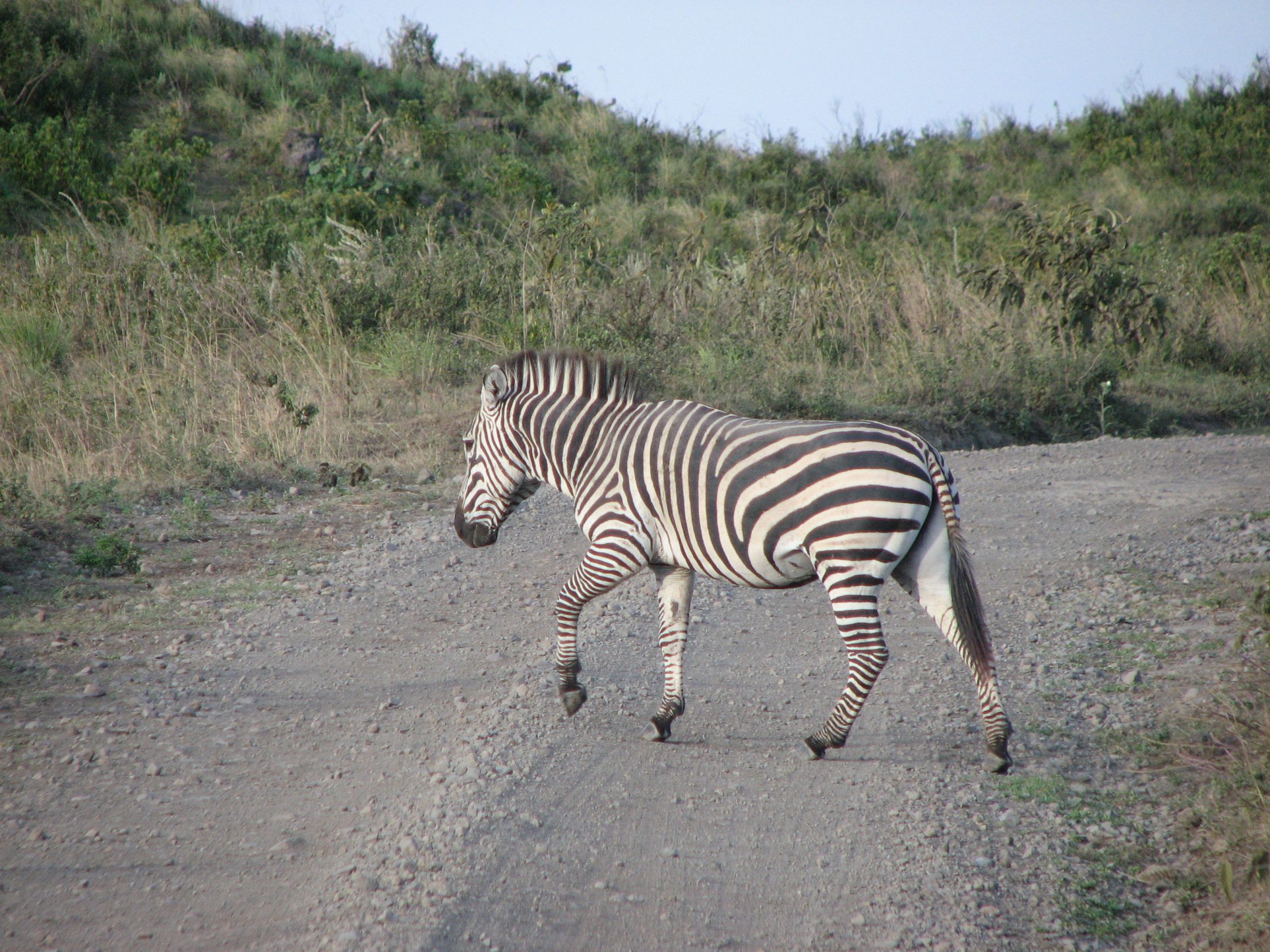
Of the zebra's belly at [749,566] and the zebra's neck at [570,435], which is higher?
the zebra's neck at [570,435]

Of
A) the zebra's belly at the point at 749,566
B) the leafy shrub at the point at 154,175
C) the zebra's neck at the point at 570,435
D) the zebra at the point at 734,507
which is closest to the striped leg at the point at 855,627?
the zebra at the point at 734,507

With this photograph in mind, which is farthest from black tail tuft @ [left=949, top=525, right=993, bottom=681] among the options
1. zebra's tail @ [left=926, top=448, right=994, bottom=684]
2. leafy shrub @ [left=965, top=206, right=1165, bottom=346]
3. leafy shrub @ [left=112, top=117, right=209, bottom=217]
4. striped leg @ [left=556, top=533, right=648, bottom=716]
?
leafy shrub @ [left=112, top=117, right=209, bottom=217]

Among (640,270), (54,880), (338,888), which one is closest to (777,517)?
(338,888)

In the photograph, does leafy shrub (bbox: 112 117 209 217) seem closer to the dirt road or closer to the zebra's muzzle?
the dirt road

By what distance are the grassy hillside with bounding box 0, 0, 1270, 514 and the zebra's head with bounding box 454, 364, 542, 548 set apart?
400 cm

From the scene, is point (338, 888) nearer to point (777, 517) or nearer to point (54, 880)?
point (54, 880)

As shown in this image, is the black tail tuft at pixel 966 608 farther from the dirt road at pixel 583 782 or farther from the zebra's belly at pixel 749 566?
the zebra's belly at pixel 749 566

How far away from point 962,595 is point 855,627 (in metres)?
0.47

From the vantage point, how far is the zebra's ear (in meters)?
4.81

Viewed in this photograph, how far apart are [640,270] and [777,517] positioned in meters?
9.81

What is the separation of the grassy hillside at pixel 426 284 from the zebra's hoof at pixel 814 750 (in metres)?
5.96

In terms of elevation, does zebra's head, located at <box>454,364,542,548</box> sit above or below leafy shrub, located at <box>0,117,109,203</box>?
below

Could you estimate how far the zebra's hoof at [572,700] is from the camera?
4336 millimetres

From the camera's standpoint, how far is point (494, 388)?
4840 mm
